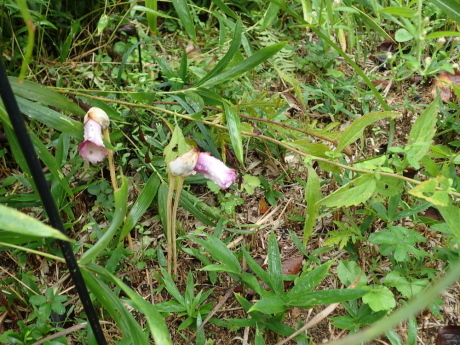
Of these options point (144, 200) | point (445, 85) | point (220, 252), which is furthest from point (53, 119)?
point (445, 85)

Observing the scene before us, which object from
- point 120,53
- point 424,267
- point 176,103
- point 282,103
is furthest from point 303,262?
point 120,53

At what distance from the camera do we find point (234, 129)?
4.19 feet

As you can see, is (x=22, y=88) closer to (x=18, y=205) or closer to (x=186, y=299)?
(x=18, y=205)

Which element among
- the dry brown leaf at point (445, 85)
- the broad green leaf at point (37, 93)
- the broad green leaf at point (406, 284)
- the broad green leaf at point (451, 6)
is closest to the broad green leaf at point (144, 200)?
the broad green leaf at point (37, 93)

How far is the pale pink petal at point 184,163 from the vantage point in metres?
1.05

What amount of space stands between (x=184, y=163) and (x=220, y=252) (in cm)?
29

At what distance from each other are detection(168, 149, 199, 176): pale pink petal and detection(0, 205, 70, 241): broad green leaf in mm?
462

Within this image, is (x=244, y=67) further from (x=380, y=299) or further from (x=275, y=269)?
(x=380, y=299)

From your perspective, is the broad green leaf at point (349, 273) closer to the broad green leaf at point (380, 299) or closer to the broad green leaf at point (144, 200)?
the broad green leaf at point (380, 299)

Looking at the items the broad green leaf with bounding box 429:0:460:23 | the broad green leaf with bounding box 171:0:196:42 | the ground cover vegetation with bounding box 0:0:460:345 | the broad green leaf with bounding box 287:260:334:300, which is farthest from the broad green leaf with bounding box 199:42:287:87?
the broad green leaf with bounding box 287:260:334:300

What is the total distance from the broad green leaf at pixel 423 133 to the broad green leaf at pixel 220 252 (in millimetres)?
488

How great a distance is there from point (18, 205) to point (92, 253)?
1.98 ft

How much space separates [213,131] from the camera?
1514 mm

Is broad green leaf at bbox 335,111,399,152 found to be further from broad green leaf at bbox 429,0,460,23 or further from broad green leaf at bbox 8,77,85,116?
broad green leaf at bbox 8,77,85,116
